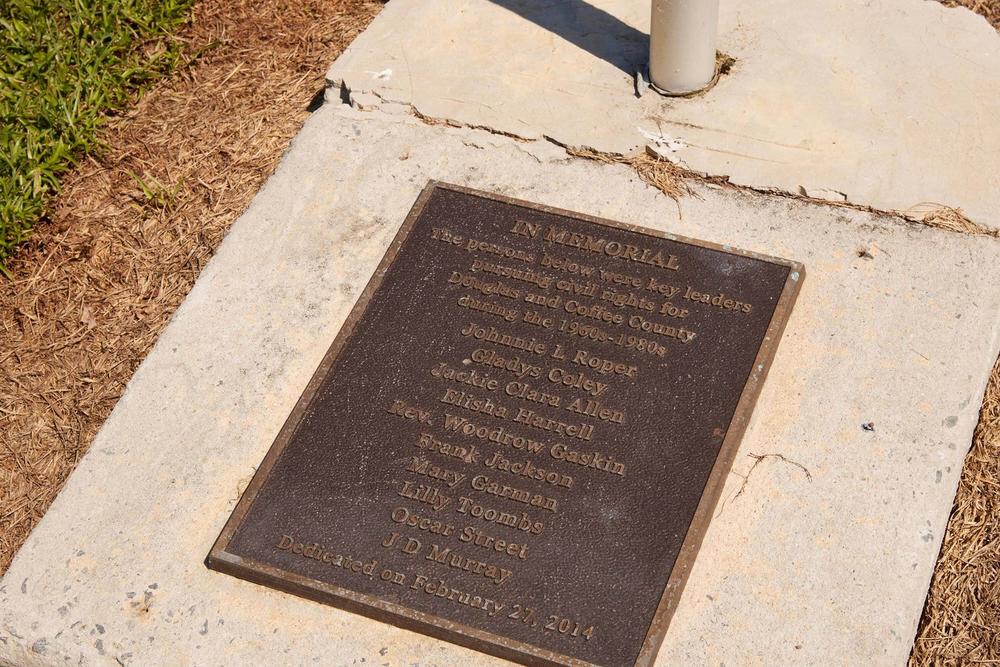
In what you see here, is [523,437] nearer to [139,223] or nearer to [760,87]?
[760,87]

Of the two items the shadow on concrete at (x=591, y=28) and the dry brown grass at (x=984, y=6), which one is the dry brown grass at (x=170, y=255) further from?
the shadow on concrete at (x=591, y=28)

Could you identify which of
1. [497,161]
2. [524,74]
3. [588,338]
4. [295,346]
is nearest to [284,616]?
[295,346]

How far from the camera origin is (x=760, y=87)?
389 centimetres

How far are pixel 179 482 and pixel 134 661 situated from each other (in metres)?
0.53

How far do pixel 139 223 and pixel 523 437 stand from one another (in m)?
1.90

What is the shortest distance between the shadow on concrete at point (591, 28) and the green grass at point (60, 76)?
5.11 feet

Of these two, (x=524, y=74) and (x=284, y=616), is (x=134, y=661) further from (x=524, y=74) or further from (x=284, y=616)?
(x=524, y=74)

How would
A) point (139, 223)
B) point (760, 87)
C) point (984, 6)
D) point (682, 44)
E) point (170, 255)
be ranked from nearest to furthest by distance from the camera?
point (682, 44) < point (760, 87) < point (170, 255) < point (139, 223) < point (984, 6)

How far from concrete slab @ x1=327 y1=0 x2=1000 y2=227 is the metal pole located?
0.08 meters

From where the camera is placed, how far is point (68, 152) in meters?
4.34

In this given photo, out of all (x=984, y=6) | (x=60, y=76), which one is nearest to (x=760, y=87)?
(x=984, y=6)

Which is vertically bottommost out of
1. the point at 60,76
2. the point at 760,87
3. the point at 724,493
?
the point at 724,493

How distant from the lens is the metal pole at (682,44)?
372cm

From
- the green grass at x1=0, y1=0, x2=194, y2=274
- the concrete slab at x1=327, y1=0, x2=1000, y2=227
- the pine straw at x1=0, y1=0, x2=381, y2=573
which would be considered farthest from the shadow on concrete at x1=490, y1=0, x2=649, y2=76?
the green grass at x1=0, y1=0, x2=194, y2=274
